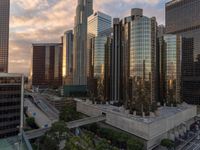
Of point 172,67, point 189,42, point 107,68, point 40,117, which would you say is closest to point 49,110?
point 40,117

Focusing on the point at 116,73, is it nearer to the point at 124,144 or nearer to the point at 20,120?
the point at 124,144

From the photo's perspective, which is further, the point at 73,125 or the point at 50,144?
the point at 73,125

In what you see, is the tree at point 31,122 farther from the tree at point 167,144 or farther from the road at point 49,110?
the tree at point 167,144

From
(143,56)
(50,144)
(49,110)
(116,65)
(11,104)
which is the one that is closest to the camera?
(50,144)

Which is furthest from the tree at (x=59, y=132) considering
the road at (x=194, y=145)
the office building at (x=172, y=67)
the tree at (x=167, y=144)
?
the office building at (x=172, y=67)

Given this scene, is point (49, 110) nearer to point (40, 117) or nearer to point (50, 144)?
point (40, 117)

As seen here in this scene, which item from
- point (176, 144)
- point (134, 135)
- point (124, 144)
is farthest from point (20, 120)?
point (176, 144)

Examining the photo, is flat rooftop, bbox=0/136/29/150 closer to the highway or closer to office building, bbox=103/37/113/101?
the highway
